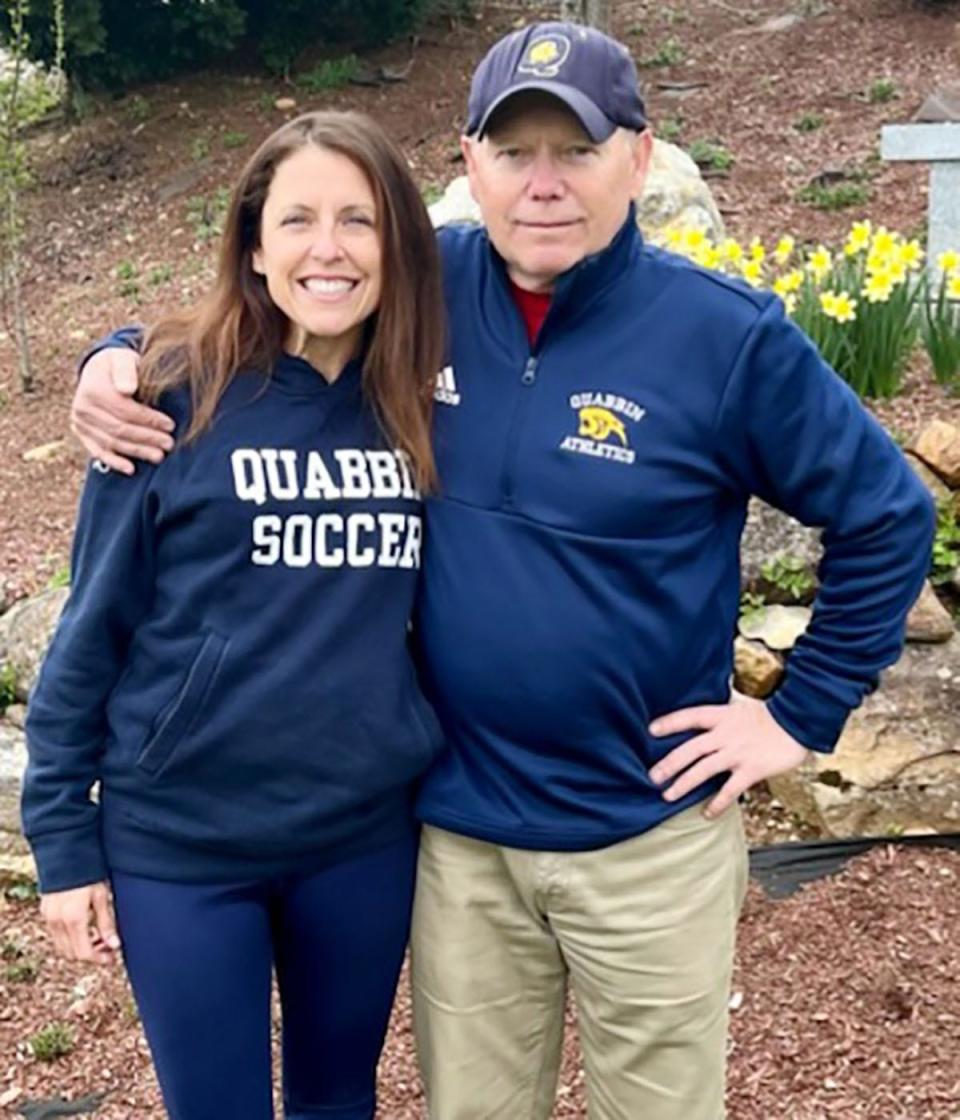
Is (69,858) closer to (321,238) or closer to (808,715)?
(321,238)

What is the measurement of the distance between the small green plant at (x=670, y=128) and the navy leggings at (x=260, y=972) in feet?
31.6

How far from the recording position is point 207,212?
37.0 feet

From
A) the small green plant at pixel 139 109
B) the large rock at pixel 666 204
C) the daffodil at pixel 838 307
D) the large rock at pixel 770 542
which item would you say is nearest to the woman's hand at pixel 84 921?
the large rock at pixel 770 542

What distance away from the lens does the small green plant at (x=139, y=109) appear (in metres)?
13.6

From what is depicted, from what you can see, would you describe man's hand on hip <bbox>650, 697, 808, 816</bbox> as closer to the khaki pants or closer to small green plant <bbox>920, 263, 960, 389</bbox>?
the khaki pants

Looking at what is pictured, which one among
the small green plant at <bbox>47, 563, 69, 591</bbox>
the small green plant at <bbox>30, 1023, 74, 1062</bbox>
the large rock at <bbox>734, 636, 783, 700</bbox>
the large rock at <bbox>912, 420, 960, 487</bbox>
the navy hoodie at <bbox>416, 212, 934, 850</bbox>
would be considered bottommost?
the small green plant at <bbox>30, 1023, 74, 1062</bbox>

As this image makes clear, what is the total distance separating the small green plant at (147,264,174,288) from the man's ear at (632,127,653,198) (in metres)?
8.28

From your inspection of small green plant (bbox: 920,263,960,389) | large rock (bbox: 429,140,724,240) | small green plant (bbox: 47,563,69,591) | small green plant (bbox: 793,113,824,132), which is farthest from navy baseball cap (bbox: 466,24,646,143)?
small green plant (bbox: 793,113,824,132)

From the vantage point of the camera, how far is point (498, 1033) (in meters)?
2.37

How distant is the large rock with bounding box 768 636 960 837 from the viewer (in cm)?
398

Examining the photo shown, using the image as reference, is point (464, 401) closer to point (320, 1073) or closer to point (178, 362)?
point (178, 362)

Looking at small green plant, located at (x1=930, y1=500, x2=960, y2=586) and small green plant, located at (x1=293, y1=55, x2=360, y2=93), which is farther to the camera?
small green plant, located at (x1=293, y1=55, x2=360, y2=93)

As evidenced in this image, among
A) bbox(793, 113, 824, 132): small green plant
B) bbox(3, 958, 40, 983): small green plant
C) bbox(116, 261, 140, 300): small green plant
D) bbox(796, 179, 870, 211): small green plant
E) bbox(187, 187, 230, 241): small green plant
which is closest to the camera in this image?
bbox(3, 958, 40, 983): small green plant

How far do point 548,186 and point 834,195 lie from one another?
26.6 ft
